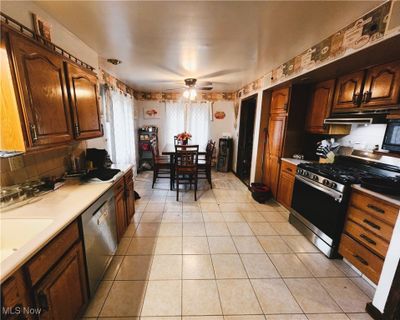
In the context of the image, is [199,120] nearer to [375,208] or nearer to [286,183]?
[286,183]

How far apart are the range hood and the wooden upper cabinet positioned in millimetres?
767

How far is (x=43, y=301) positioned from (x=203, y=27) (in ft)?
7.43

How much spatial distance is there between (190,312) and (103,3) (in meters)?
2.44

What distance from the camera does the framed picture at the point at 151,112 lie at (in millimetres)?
5281

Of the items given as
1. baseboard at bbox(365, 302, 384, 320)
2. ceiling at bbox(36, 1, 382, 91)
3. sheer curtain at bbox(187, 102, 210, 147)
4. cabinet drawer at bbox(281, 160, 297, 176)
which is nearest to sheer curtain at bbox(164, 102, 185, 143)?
sheer curtain at bbox(187, 102, 210, 147)

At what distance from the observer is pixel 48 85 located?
52.2 inches

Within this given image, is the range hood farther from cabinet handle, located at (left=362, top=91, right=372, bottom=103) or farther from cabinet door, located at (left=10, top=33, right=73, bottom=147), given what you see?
cabinet door, located at (left=10, top=33, right=73, bottom=147)

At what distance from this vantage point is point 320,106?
259cm

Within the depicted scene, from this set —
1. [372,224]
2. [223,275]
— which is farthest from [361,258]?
[223,275]

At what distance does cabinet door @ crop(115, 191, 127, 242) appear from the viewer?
2023mm

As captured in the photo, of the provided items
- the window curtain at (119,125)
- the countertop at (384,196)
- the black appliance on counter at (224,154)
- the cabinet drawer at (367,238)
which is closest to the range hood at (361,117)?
the countertop at (384,196)

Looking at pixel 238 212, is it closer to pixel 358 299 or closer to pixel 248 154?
pixel 358 299

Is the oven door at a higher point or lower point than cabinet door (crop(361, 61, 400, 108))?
lower

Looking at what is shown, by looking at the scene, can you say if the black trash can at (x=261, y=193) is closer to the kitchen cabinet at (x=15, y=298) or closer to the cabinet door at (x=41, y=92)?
the cabinet door at (x=41, y=92)
